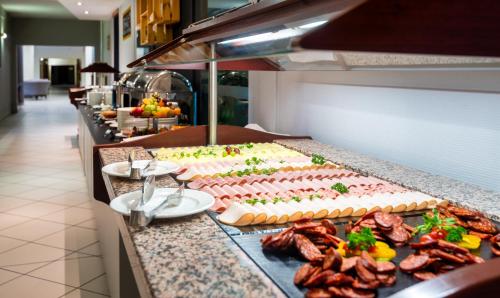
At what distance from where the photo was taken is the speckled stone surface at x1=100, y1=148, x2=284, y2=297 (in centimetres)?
98

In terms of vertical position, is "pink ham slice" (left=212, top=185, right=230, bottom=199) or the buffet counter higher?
"pink ham slice" (left=212, top=185, right=230, bottom=199)

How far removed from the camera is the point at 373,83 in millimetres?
2637

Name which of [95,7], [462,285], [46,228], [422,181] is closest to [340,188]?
[422,181]

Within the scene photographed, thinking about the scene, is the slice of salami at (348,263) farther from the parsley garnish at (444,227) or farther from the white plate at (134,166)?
the white plate at (134,166)

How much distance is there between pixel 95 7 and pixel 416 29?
1275cm

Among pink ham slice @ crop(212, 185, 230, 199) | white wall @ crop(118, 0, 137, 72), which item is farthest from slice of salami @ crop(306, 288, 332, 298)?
white wall @ crop(118, 0, 137, 72)

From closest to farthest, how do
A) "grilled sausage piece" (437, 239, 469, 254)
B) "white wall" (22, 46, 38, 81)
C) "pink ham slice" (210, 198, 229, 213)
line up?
"grilled sausage piece" (437, 239, 469, 254)
"pink ham slice" (210, 198, 229, 213)
"white wall" (22, 46, 38, 81)

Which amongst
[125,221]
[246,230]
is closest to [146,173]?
[125,221]

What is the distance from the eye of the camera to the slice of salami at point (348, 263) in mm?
1054

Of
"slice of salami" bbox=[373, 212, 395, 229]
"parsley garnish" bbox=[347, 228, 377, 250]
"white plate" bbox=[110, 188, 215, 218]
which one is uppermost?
"white plate" bbox=[110, 188, 215, 218]

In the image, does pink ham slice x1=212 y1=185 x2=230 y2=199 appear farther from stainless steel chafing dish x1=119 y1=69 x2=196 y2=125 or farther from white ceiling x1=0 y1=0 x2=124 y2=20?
white ceiling x1=0 y1=0 x2=124 y2=20

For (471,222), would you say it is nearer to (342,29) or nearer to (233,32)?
(342,29)

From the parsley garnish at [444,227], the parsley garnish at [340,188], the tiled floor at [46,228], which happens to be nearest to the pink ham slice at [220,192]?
Answer: the parsley garnish at [340,188]

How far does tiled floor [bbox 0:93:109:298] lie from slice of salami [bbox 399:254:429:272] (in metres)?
2.28
